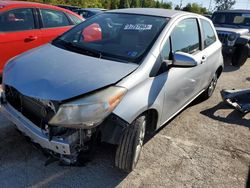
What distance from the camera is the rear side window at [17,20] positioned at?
504 centimetres

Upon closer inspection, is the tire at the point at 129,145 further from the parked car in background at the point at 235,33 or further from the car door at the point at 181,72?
the parked car in background at the point at 235,33

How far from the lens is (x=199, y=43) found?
4.27 m

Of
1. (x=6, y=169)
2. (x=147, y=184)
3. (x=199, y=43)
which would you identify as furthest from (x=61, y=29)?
(x=147, y=184)

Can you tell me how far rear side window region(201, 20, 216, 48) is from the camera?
4555mm

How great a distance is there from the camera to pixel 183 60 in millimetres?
3141

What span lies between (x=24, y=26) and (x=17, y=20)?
0.16 m

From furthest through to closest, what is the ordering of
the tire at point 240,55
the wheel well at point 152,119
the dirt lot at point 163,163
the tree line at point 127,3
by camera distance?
the tree line at point 127,3
the tire at point 240,55
the wheel well at point 152,119
the dirt lot at point 163,163

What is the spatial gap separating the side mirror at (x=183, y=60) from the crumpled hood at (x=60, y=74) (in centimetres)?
55

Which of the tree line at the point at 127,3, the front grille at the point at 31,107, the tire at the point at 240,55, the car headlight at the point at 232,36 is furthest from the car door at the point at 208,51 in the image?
the tree line at the point at 127,3

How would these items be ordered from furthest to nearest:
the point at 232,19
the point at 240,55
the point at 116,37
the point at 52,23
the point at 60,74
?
1. the point at 232,19
2. the point at 240,55
3. the point at 52,23
4. the point at 116,37
5. the point at 60,74

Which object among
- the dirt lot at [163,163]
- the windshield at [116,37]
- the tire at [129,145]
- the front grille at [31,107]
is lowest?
the dirt lot at [163,163]

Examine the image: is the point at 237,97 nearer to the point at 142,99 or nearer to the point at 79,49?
the point at 142,99

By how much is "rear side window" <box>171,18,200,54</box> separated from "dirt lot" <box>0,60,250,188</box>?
3.80 feet

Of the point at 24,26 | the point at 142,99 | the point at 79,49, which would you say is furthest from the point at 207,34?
the point at 24,26
